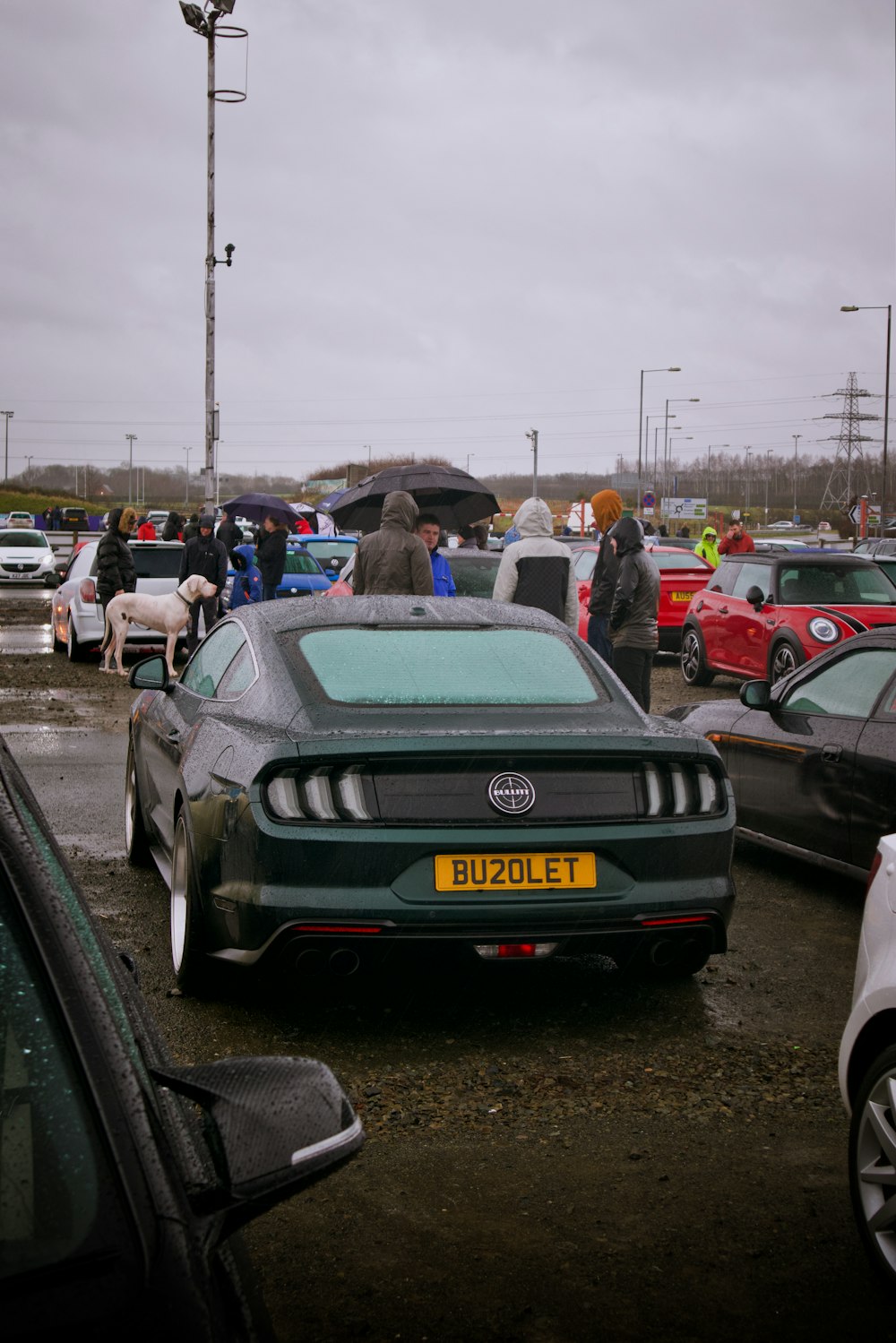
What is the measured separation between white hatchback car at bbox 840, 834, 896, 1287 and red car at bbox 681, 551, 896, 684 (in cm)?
1169

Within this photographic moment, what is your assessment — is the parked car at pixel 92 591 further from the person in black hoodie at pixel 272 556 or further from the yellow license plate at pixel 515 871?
the yellow license plate at pixel 515 871

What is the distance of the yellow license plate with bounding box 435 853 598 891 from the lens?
4617 mm

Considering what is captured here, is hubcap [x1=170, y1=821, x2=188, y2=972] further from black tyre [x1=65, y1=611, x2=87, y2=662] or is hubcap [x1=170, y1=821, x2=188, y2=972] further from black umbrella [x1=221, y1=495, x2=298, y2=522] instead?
black umbrella [x1=221, y1=495, x2=298, y2=522]

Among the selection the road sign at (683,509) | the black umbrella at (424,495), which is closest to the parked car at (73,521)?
the road sign at (683,509)

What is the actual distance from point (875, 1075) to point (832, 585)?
13.2 m

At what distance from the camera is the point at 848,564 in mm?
16078

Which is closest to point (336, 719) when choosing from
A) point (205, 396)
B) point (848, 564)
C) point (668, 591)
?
point (848, 564)

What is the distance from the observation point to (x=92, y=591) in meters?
18.5

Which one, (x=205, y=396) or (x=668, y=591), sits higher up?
(x=205, y=396)

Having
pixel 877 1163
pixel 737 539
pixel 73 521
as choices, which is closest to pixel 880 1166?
pixel 877 1163

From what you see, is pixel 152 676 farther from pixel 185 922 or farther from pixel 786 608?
pixel 786 608

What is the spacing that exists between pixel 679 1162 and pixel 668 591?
16928 mm

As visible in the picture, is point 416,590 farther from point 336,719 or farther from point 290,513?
point 290,513

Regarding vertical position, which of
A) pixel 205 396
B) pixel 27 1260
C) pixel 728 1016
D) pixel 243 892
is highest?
pixel 205 396
